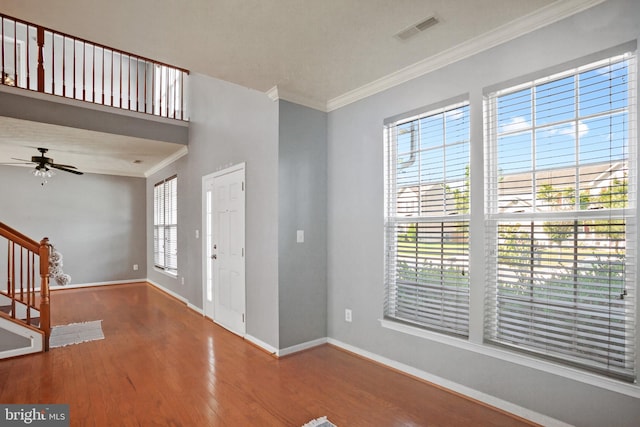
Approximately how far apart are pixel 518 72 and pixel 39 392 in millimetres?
4287

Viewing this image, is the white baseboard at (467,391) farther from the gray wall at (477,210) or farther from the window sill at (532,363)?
the window sill at (532,363)

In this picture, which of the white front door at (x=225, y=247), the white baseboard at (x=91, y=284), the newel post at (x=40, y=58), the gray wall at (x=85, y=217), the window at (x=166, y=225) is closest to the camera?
the white front door at (x=225, y=247)

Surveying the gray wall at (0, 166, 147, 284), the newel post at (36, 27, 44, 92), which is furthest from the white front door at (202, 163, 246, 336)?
the gray wall at (0, 166, 147, 284)

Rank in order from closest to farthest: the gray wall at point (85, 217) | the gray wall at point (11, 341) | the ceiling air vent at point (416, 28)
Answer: the ceiling air vent at point (416, 28) → the gray wall at point (11, 341) → the gray wall at point (85, 217)

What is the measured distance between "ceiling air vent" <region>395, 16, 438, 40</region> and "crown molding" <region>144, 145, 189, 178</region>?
4291 mm

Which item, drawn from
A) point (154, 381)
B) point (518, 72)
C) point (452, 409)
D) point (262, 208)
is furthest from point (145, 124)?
point (452, 409)

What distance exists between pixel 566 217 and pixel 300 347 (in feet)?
8.62

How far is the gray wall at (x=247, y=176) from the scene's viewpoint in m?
3.51

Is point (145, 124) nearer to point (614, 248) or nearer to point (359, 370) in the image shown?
point (359, 370)

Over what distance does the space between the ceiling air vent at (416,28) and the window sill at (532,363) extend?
228 centimetres

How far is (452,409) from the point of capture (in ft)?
7.80

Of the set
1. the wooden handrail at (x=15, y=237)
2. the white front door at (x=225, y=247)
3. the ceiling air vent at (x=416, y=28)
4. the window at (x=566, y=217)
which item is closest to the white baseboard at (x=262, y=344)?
the white front door at (x=225, y=247)

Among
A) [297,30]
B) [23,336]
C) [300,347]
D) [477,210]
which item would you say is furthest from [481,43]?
[23,336]

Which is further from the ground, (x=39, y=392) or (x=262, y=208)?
(x=262, y=208)
